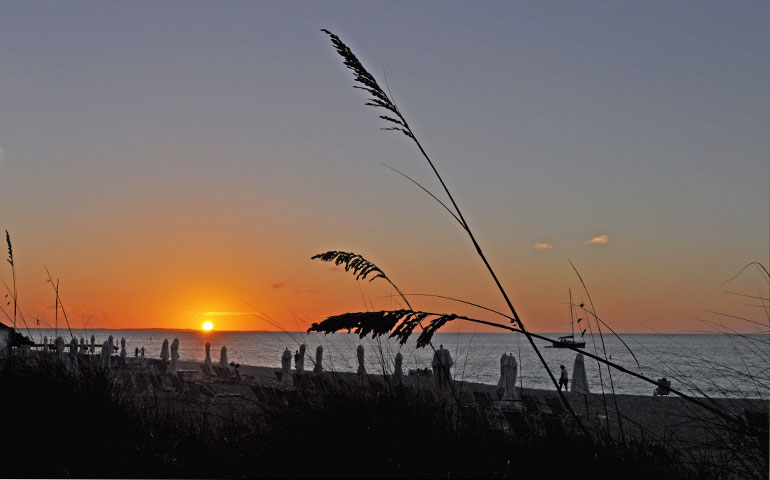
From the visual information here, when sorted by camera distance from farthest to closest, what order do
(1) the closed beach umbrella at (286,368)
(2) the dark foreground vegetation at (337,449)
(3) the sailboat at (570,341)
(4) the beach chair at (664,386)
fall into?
(1) the closed beach umbrella at (286,368), (2) the dark foreground vegetation at (337,449), (3) the sailboat at (570,341), (4) the beach chair at (664,386)

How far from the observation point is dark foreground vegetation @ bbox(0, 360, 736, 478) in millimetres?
2865

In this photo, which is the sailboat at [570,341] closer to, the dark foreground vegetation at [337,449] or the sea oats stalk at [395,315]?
the sea oats stalk at [395,315]

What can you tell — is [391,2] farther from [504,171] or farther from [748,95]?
[748,95]

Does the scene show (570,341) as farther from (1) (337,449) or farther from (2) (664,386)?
(1) (337,449)

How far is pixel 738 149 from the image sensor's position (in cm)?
401

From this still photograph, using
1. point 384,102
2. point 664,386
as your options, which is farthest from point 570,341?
point 384,102

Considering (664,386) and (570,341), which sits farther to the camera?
(570,341)

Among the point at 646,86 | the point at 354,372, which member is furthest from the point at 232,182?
the point at 646,86

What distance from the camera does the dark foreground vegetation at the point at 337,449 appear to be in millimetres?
2865

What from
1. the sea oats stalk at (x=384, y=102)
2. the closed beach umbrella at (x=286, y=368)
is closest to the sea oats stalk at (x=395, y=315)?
the sea oats stalk at (x=384, y=102)

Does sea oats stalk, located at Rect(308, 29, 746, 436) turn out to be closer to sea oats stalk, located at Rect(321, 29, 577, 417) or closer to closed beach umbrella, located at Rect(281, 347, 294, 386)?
sea oats stalk, located at Rect(321, 29, 577, 417)

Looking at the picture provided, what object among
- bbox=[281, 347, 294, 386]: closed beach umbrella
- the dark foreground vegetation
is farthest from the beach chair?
bbox=[281, 347, 294, 386]: closed beach umbrella

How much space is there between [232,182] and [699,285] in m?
5.19

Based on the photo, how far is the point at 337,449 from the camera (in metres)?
2.91
